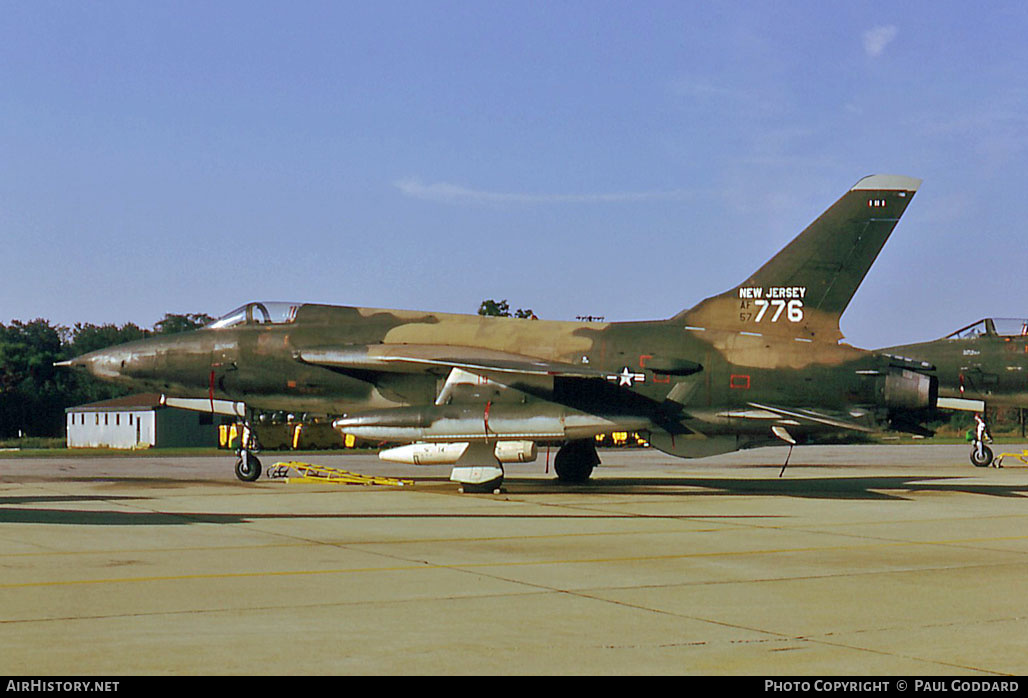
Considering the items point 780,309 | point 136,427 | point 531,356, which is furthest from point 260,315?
point 136,427

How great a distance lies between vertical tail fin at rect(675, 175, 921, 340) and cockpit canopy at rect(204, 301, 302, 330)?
29.1 feet

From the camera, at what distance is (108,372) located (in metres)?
22.1

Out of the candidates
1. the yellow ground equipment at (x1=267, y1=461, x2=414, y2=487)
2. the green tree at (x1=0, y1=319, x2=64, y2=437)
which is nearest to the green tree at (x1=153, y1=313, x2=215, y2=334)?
the green tree at (x1=0, y1=319, x2=64, y2=437)

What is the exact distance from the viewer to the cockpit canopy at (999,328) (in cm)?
2733

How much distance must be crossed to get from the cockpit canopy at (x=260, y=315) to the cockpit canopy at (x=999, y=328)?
17.0 m

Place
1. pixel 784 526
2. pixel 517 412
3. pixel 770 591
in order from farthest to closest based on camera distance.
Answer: pixel 517 412
pixel 784 526
pixel 770 591

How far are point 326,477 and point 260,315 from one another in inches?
147

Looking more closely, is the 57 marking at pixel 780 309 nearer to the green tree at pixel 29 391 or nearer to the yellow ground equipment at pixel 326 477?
the yellow ground equipment at pixel 326 477

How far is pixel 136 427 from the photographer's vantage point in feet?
196

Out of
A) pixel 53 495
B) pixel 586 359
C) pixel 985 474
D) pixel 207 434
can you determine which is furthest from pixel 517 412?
pixel 207 434

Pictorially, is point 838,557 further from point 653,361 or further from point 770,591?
point 653,361

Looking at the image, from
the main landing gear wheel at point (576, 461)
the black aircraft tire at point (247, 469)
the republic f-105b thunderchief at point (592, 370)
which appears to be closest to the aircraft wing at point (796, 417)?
the republic f-105b thunderchief at point (592, 370)

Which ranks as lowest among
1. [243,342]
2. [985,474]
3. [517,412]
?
[985,474]
